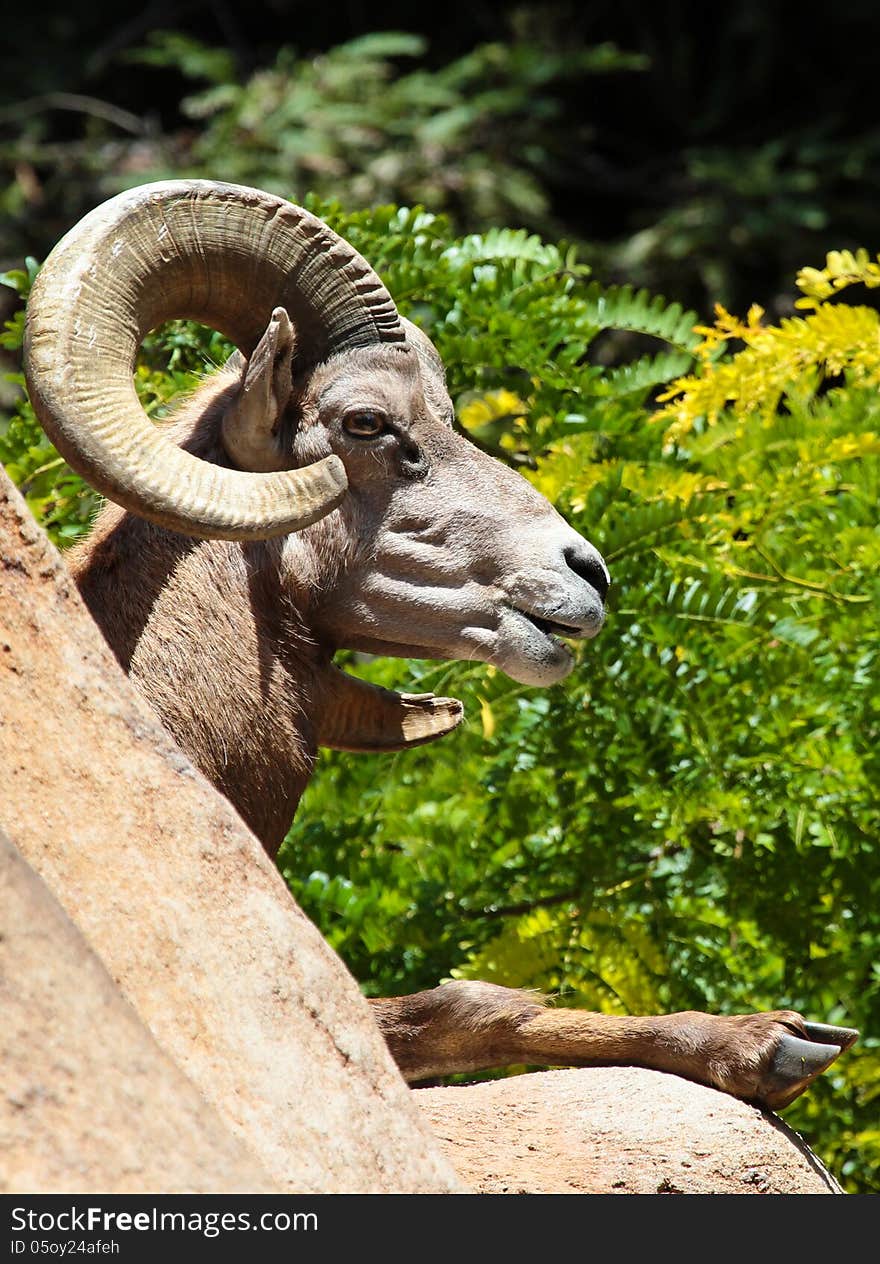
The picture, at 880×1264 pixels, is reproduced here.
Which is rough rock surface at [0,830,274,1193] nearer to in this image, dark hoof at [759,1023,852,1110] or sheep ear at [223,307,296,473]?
dark hoof at [759,1023,852,1110]

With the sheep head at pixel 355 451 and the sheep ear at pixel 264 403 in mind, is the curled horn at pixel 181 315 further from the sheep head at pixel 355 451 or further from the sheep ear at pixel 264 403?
the sheep ear at pixel 264 403

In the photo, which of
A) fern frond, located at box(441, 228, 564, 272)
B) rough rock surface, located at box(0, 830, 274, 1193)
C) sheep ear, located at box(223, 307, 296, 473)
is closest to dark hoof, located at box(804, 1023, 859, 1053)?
rough rock surface, located at box(0, 830, 274, 1193)

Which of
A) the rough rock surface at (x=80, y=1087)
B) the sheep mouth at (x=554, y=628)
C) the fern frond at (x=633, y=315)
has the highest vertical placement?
the fern frond at (x=633, y=315)

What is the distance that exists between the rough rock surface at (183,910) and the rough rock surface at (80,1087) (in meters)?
0.31

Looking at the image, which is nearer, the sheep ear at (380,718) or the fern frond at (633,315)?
the sheep ear at (380,718)

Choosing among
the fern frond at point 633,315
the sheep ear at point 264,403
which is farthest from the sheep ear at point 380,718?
the fern frond at point 633,315

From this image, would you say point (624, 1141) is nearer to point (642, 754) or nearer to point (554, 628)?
point (554, 628)

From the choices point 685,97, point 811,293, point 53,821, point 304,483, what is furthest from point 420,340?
point 685,97

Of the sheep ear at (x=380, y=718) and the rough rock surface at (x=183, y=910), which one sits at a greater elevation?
the rough rock surface at (x=183, y=910)

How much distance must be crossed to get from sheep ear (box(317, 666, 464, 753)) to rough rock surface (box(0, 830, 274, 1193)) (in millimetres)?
2025

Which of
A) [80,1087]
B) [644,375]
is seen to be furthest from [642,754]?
[80,1087]

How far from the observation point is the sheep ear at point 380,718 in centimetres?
487

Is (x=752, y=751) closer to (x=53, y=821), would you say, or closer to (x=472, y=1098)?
(x=472, y=1098)
